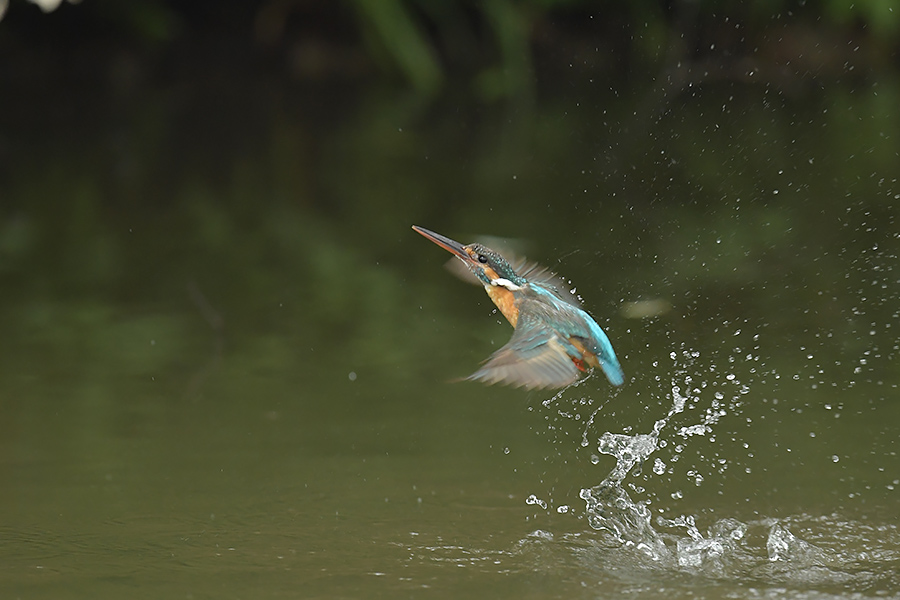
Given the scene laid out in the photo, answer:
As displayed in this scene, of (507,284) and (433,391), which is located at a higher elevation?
(433,391)

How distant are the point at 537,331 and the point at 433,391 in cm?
134

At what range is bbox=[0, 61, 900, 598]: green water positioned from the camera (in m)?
2.85

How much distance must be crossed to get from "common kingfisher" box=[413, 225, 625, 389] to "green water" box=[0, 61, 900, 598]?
0.46m

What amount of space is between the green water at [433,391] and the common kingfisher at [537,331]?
46 centimetres

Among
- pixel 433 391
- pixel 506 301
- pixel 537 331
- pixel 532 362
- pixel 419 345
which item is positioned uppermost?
pixel 419 345

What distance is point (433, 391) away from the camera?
4031 millimetres

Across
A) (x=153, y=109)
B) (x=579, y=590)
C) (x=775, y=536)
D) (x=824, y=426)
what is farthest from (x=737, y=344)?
(x=153, y=109)

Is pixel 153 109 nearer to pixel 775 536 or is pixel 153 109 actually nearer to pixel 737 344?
pixel 737 344

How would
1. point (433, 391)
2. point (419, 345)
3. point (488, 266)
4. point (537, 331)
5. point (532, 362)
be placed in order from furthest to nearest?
point (419, 345) < point (433, 391) < point (488, 266) < point (537, 331) < point (532, 362)

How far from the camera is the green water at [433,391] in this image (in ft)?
9.36

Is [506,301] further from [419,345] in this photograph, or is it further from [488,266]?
[419,345]

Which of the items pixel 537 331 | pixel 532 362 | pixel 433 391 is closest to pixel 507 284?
pixel 537 331

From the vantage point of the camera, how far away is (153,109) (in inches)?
508

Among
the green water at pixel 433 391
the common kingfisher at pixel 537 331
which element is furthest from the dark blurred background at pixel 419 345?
the common kingfisher at pixel 537 331
